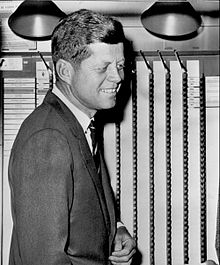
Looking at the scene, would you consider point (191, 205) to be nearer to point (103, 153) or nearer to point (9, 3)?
point (103, 153)

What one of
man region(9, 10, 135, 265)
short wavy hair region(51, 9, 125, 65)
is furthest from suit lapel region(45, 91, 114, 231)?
short wavy hair region(51, 9, 125, 65)

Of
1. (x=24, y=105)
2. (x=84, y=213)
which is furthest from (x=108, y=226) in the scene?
(x=24, y=105)

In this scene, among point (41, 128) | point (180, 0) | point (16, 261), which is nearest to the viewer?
point (41, 128)

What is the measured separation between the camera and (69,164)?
1.02m

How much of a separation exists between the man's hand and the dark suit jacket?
17cm

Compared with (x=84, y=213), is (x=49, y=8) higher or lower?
higher

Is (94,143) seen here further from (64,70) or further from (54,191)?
(54,191)

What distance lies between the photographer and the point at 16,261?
45.2 inches

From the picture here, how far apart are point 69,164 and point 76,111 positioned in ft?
0.68

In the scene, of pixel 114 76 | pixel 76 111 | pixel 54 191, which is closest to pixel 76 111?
pixel 76 111

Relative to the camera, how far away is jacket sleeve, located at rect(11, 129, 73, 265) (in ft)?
3.27

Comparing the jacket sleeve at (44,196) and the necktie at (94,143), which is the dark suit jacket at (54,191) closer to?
the jacket sleeve at (44,196)

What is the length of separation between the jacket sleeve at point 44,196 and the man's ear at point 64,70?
0.65 ft

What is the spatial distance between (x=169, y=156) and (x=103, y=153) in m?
0.16
